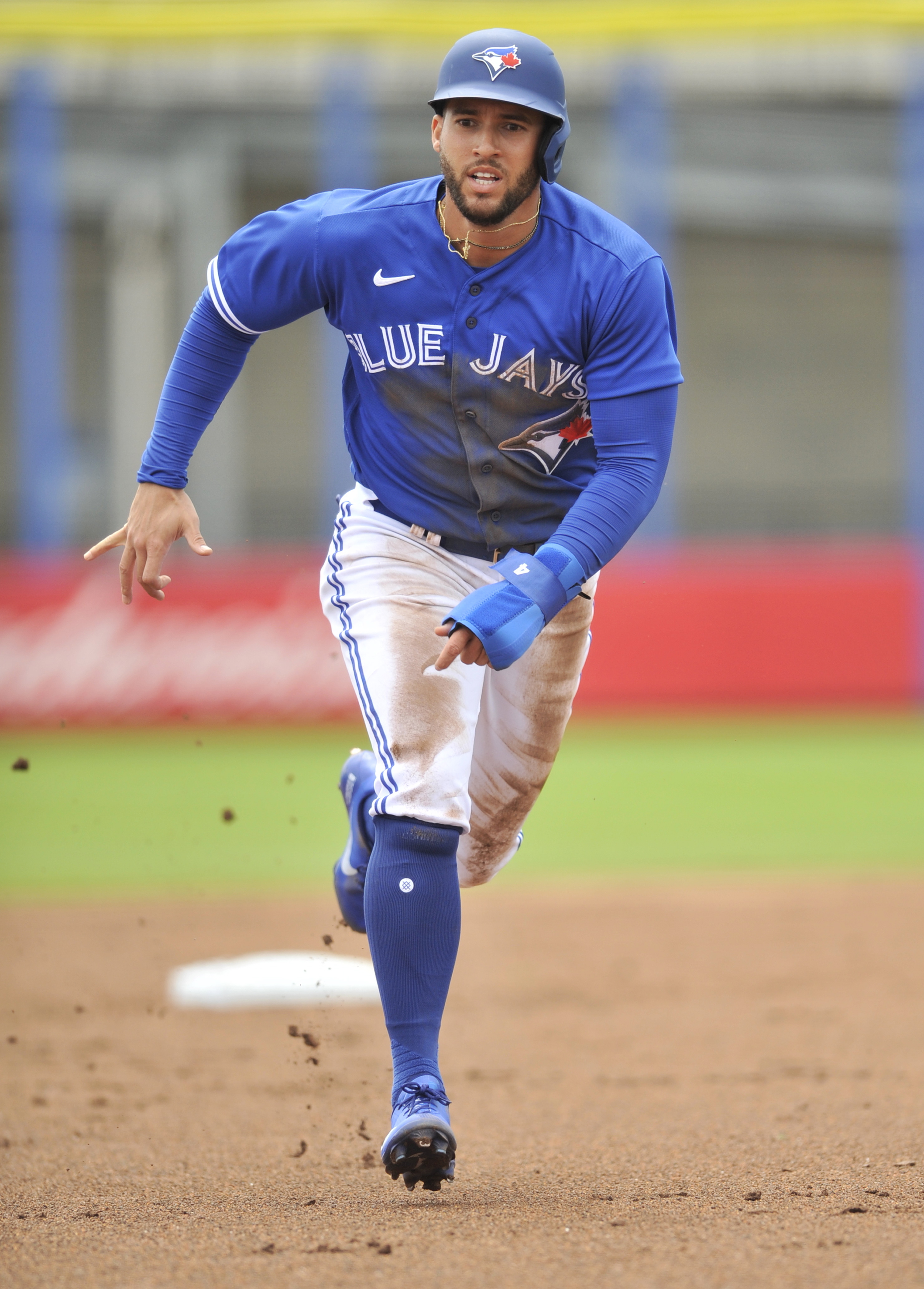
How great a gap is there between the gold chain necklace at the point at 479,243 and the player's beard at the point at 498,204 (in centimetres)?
4

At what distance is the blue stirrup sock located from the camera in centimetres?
323

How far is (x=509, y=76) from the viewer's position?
3.18m

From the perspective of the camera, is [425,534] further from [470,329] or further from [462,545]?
[470,329]

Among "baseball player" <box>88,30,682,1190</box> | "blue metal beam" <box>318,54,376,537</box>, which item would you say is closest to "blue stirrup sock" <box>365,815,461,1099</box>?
"baseball player" <box>88,30,682,1190</box>

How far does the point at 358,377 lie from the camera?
3.61m

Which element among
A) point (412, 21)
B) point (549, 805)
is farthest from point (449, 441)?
point (412, 21)

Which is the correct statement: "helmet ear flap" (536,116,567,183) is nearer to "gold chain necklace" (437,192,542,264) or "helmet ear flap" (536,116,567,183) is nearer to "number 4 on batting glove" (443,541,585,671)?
"gold chain necklace" (437,192,542,264)

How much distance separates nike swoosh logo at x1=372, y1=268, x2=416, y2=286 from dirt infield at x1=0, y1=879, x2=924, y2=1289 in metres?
1.88

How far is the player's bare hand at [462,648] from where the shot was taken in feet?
9.86

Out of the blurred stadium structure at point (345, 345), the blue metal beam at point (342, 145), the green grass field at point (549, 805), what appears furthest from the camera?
the blue metal beam at point (342, 145)

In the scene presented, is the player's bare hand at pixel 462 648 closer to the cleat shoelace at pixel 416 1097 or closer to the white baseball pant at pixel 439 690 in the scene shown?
the white baseball pant at pixel 439 690

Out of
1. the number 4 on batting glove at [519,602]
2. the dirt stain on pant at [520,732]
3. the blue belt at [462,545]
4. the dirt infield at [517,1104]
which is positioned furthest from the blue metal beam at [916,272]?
the number 4 on batting glove at [519,602]

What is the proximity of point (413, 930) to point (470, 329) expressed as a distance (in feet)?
4.07

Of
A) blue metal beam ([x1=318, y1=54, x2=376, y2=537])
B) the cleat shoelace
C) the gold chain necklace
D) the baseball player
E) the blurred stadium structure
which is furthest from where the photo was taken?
blue metal beam ([x1=318, y1=54, x2=376, y2=537])
